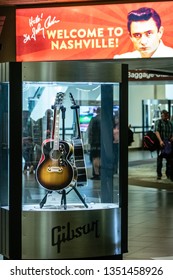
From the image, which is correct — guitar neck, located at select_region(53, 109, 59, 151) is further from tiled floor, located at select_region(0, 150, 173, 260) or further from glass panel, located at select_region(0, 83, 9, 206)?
tiled floor, located at select_region(0, 150, 173, 260)

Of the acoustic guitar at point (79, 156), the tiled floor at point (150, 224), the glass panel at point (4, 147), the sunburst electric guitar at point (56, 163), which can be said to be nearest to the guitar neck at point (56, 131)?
the sunburst electric guitar at point (56, 163)

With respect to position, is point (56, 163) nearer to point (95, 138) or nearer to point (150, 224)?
point (95, 138)

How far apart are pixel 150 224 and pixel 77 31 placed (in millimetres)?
3065

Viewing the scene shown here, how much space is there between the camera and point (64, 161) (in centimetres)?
779

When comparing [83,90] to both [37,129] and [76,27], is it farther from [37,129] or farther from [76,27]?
[76,27]

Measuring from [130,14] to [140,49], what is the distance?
0.50 meters

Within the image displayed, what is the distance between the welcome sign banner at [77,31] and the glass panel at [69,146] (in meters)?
2.51

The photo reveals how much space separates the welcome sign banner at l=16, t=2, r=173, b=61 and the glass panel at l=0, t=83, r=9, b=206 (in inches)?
111

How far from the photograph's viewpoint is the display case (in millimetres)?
7523

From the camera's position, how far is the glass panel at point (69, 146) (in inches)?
302
